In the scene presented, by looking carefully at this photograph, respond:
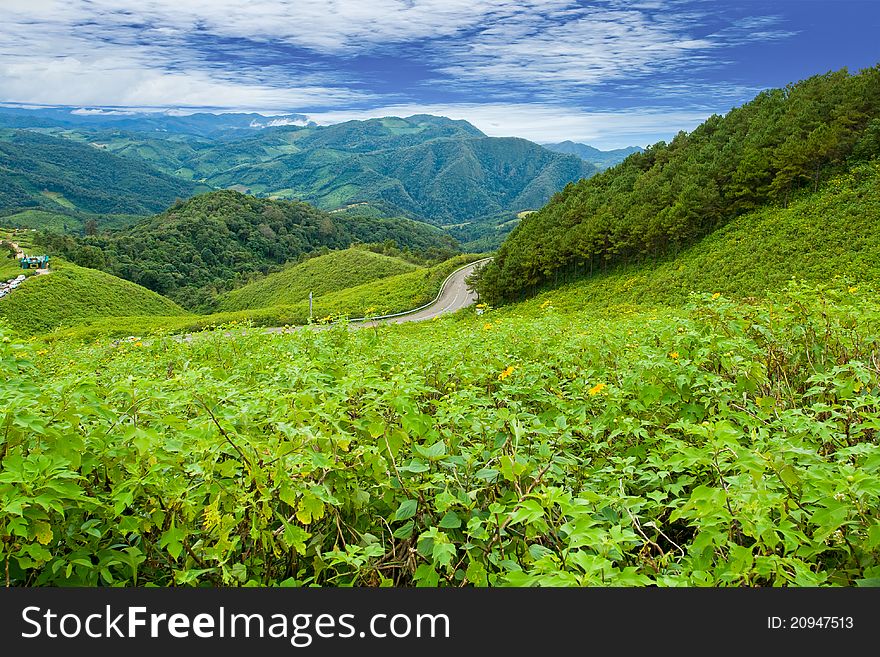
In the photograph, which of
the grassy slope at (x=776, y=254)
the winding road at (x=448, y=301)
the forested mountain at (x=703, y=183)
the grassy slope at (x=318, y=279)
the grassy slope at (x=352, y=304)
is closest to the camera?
the grassy slope at (x=776, y=254)

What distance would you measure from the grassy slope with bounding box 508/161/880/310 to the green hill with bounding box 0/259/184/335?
51.1m

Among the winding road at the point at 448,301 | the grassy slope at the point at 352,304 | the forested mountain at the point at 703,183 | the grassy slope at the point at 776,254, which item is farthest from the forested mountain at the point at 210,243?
the grassy slope at the point at 776,254

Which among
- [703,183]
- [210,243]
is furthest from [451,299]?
[210,243]

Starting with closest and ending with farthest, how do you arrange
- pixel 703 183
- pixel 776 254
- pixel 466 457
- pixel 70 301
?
1. pixel 466 457
2. pixel 776 254
3. pixel 703 183
4. pixel 70 301

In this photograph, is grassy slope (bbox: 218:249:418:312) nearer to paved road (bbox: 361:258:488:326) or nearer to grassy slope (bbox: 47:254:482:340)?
grassy slope (bbox: 47:254:482:340)

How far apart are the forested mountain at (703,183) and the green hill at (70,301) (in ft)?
146

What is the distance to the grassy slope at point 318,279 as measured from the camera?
75.8m

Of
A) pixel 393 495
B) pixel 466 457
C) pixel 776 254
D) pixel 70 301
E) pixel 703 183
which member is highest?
pixel 703 183

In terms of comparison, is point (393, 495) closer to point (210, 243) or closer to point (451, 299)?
point (451, 299)

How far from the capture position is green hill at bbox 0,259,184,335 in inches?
2148

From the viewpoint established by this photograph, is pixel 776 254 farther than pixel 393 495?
Yes

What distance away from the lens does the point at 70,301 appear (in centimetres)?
6034

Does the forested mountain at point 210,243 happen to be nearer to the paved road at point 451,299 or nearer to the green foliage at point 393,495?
the paved road at point 451,299

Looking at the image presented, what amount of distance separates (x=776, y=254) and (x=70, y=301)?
67011mm
